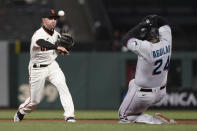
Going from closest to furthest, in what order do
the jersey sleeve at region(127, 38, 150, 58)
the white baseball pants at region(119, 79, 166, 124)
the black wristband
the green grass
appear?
the jersey sleeve at region(127, 38, 150, 58), the white baseball pants at region(119, 79, 166, 124), the black wristband, the green grass

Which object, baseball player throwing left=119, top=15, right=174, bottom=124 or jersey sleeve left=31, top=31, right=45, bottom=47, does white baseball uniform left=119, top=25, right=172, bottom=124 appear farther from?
jersey sleeve left=31, top=31, right=45, bottom=47

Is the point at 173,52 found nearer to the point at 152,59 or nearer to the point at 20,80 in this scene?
the point at 20,80

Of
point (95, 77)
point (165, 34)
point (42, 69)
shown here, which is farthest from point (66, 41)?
point (95, 77)

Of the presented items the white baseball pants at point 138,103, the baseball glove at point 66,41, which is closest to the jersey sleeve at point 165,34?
the white baseball pants at point 138,103

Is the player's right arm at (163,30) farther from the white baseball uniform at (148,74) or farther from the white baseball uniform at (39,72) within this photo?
the white baseball uniform at (39,72)

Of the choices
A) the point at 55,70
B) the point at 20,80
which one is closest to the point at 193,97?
the point at 20,80

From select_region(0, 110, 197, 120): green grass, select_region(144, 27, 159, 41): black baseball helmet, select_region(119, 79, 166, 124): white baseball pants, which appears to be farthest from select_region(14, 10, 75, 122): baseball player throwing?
select_region(0, 110, 197, 120): green grass
